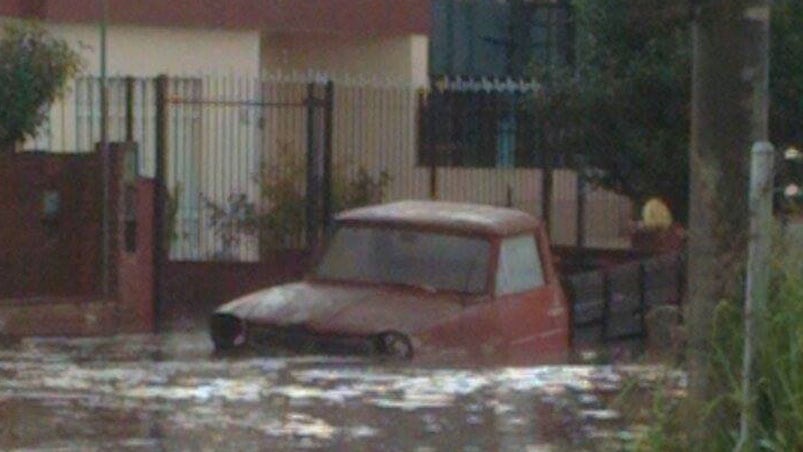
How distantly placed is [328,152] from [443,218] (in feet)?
18.9

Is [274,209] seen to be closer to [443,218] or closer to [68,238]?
[68,238]

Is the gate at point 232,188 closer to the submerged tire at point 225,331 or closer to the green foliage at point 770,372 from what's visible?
the submerged tire at point 225,331

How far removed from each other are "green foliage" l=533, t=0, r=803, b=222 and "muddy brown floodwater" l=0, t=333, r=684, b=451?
8.61m

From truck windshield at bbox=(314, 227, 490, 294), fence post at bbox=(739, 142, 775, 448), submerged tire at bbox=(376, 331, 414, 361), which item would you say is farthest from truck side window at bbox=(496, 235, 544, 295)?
fence post at bbox=(739, 142, 775, 448)

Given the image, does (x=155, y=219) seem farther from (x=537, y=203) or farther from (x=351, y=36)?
(x=351, y=36)

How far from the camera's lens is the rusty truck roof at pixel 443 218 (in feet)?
53.5

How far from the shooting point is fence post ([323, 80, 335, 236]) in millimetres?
21516

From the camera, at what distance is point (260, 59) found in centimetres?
3020

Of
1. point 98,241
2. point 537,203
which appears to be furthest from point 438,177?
point 98,241

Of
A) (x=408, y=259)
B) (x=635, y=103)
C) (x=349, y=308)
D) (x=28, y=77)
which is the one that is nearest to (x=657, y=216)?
(x=635, y=103)

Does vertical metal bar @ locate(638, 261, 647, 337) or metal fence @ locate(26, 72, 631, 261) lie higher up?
metal fence @ locate(26, 72, 631, 261)

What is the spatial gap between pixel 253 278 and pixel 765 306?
48.1ft

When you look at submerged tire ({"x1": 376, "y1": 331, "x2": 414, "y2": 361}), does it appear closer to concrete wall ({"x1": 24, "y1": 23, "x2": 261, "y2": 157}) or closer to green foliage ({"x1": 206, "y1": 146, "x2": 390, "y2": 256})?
concrete wall ({"x1": 24, "y1": 23, "x2": 261, "y2": 157})

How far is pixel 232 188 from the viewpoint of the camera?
24188 millimetres
